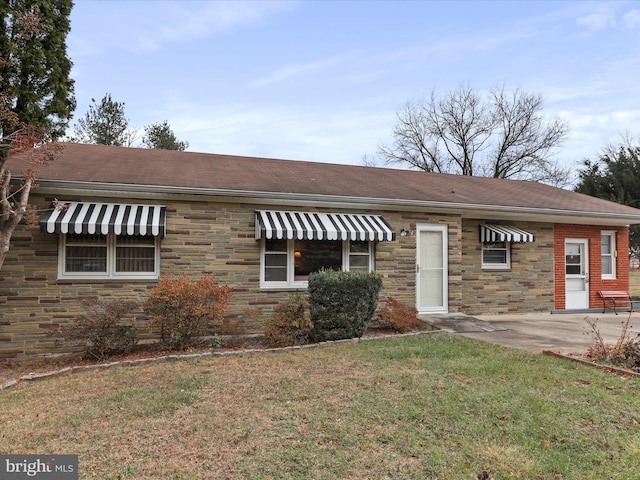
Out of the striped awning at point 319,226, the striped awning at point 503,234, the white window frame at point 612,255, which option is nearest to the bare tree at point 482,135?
the white window frame at point 612,255

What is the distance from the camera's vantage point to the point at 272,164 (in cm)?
1316

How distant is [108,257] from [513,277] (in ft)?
38.3

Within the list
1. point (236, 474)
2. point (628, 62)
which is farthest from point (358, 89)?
point (236, 474)

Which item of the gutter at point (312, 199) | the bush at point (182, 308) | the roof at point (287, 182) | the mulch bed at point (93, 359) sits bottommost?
the mulch bed at point (93, 359)

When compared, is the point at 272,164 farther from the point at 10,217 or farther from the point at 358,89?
the point at 358,89

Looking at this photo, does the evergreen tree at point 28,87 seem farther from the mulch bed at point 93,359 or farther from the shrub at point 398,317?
the shrub at point 398,317

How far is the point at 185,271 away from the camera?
346 inches

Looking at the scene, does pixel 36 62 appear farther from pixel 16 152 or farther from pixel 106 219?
pixel 106 219

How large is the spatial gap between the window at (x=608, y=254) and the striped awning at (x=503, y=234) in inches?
148

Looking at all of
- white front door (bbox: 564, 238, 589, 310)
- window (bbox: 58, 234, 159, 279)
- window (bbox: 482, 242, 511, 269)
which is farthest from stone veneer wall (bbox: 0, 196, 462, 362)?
white front door (bbox: 564, 238, 589, 310)

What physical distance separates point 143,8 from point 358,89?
11.8 metres

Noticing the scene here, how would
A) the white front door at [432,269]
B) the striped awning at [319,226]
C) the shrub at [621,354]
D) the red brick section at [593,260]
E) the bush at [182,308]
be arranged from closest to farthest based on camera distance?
the shrub at [621,354] < the bush at [182,308] < the striped awning at [319,226] < the white front door at [432,269] < the red brick section at [593,260]

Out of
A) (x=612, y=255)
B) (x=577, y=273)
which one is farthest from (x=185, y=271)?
(x=612, y=255)

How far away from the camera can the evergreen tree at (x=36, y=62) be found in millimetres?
6777
